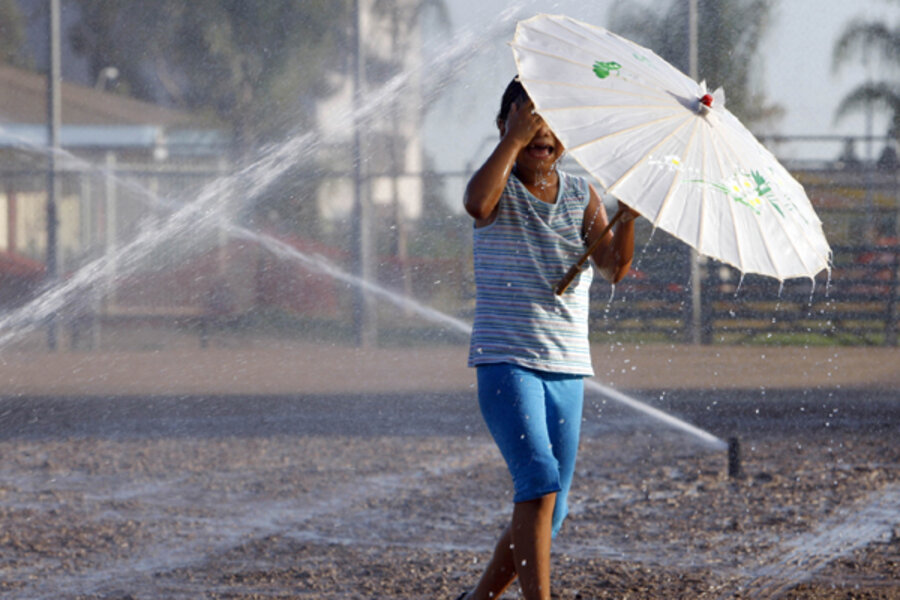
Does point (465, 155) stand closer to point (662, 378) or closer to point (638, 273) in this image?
point (638, 273)

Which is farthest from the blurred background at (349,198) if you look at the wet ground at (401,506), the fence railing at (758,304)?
the wet ground at (401,506)

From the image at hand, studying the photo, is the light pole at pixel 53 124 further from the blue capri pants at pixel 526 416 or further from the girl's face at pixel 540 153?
the blue capri pants at pixel 526 416

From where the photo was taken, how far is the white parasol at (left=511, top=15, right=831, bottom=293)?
2682mm

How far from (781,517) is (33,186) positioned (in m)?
12.7

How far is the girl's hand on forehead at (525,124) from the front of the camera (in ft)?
9.16

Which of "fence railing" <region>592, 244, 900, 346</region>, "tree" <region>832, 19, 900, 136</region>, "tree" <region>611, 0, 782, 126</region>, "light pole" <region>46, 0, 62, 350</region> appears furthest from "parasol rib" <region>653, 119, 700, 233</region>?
"tree" <region>832, 19, 900, 136</region>

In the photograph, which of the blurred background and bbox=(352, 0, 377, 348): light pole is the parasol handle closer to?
the blurred background

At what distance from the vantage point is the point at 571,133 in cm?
267

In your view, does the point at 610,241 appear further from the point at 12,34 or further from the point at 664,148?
the point at 12,34

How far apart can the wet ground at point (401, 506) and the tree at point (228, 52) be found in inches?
540

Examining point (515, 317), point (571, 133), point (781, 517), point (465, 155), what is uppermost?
point (465, 155)

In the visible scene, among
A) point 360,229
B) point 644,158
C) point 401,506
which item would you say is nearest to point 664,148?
point 644,158

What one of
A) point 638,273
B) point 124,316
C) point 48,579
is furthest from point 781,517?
point 124,316

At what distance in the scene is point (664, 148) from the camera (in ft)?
9.04
